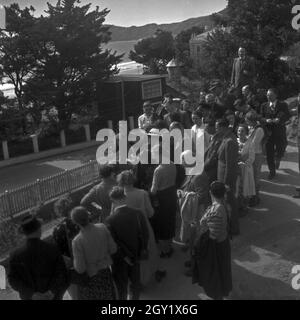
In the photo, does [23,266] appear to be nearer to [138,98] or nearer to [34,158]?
[34,158]

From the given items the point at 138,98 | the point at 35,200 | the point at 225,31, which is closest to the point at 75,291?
the point at 35,200

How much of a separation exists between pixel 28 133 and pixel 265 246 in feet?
76.8

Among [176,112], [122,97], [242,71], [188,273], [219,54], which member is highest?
[219,54]

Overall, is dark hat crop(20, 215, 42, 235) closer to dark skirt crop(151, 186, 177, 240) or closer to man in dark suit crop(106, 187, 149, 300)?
man in dark suit crop(106, 187, 149, 300)

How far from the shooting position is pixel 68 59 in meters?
29.5

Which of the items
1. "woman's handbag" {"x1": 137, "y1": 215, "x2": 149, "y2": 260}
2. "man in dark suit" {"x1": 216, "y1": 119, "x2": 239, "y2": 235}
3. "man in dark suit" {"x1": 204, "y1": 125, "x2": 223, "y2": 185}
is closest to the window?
"man in dark suit" {"x1": 204, "y1": 125, "x2": 223, "y2": 185}

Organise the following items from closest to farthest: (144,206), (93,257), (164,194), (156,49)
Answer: (93,257)
(144,206)
(164,194)
(156,49)

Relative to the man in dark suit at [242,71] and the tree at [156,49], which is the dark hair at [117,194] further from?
the tree at [156,49]

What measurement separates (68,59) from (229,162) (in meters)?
25.0

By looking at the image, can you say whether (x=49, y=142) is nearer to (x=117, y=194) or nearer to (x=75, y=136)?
(x=75, y=136)

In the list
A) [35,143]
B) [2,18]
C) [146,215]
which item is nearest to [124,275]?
[146,215]

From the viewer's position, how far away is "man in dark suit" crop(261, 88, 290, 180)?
838cm

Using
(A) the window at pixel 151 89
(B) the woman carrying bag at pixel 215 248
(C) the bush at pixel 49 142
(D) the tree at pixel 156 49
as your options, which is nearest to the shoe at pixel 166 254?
(B) the woman carrying bag at pixel 215 248

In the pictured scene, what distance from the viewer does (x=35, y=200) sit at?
10484 millimetres
